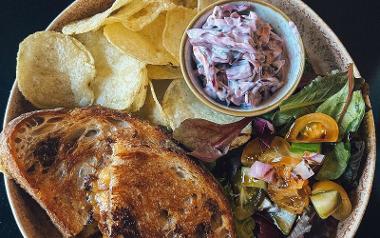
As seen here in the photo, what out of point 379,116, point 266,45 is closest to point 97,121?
point 266,45

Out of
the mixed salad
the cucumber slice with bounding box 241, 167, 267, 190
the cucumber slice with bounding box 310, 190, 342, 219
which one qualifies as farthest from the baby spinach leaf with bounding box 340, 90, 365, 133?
the cucumber slice with bounding box 241, 167, 267, 190

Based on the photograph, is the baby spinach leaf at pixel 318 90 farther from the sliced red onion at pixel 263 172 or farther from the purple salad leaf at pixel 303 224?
the purple salad leaf at pixel 303 224

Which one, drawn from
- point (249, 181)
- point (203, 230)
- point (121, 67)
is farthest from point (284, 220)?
point (121, 67)

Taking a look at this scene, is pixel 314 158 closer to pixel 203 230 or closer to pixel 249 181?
pixel 249 181

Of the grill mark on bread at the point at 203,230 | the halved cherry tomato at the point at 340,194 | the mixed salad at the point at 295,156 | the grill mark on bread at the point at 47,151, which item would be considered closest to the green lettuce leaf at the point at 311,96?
the mixed salad at the point at 295,156

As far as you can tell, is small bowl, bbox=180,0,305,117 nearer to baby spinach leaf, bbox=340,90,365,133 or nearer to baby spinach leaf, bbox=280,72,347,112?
baby spinach leaf, bbox=280,72,347,112
